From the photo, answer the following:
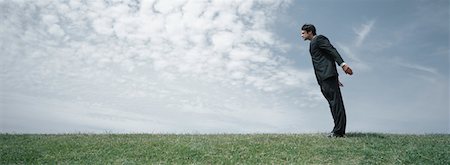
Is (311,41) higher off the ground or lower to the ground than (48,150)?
higher

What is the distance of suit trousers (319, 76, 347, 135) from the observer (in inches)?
480

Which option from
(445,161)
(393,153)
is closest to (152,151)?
(393,153)

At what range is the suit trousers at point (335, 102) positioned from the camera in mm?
12188

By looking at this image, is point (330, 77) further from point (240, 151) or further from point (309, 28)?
point (240, 151)

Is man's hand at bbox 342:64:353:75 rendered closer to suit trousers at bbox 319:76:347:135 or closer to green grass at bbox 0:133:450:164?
suit trousers at bbox 319:76:347:135

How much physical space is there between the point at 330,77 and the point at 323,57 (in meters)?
→ 0.58

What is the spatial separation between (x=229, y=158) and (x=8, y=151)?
5.84 m

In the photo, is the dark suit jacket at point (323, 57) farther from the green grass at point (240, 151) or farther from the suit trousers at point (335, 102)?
the green grass at point (240, 151)

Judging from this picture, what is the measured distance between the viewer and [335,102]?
12195 mm

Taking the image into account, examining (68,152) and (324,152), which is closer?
(324,152)

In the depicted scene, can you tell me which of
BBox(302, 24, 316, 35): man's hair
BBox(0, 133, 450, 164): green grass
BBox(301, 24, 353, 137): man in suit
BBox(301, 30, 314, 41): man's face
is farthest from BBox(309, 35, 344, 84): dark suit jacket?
BBox(0, 133, 450, 164): green grass

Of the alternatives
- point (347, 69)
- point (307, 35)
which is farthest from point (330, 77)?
point (307, 35)

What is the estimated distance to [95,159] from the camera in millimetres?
10492

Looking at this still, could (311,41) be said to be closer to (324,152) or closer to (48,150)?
(324,152)
